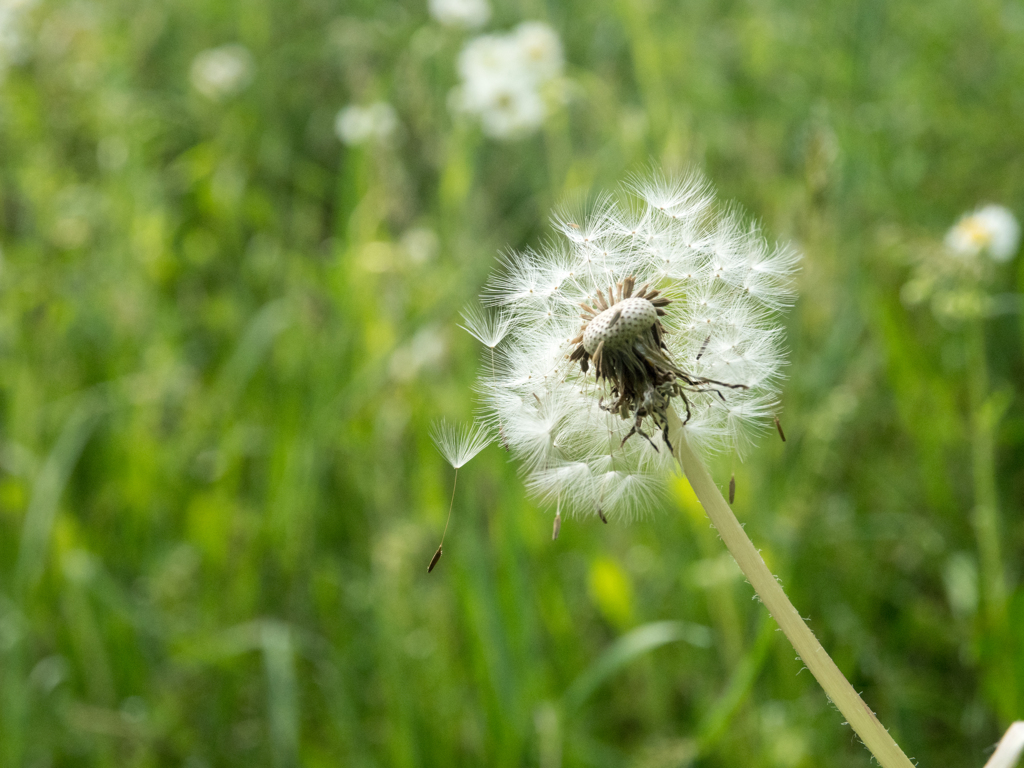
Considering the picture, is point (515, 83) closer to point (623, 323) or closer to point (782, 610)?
point (623, 323)

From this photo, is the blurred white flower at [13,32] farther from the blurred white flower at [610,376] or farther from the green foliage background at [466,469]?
the blurred white flower at [610,376]

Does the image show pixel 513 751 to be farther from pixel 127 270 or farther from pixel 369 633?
pixel 127 270


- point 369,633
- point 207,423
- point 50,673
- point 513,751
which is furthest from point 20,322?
point 513,751

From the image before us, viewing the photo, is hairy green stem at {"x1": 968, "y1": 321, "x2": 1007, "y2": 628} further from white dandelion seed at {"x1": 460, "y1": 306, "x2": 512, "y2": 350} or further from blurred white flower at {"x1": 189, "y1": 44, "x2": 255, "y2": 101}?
blurred white flower at {"x1": 189, "y1": 44, "x2": 255, "y2": 101}

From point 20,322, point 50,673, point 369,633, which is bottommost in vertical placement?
point 369,633

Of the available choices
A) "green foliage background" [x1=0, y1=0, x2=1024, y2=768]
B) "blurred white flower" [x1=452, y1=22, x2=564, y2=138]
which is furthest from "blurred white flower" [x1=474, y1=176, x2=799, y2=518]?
"blurred white flower" [x1=452, y1=22, x2=564, y2=138]
